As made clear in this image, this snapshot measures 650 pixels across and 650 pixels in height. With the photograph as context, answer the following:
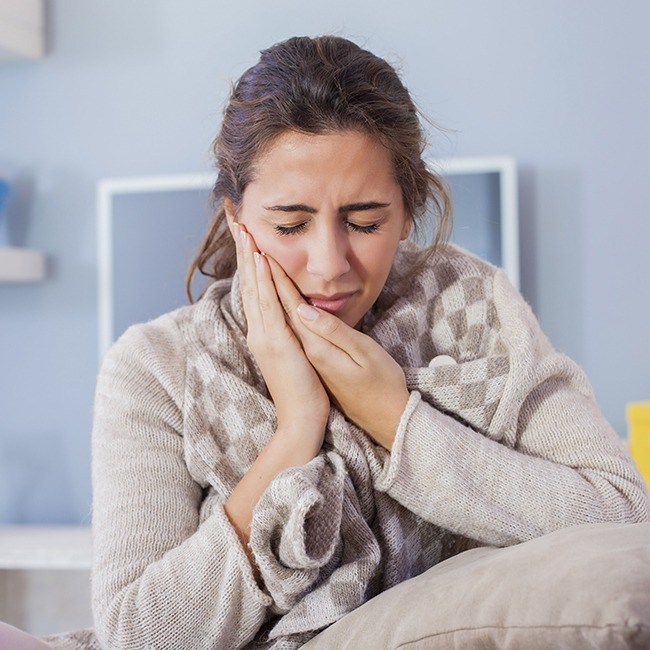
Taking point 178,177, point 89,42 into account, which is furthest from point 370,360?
point 89,42

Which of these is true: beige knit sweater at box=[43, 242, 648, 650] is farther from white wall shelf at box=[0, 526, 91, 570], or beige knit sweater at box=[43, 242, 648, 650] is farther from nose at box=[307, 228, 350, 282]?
white wall shelf at box=[0, 526, 91, 570]

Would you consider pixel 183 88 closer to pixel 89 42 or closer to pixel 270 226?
pixel 89 42

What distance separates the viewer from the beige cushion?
675 millimetres

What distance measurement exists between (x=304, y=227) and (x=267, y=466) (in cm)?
30

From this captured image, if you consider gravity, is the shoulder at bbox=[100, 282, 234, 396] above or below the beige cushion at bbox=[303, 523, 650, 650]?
above

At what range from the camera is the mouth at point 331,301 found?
1.32 m

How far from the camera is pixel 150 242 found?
3.12m

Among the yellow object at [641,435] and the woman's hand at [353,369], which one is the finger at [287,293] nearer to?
the woman's hand at [353,369]

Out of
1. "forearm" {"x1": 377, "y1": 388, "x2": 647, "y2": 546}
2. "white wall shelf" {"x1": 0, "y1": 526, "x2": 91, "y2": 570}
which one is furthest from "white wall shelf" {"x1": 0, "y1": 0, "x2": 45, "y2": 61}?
"forearm" {"x1": 377, "y1": 388, "x2": 647, "y2": 546}

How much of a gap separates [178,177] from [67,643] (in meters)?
1.96

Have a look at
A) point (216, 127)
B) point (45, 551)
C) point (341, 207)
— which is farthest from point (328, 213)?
point (216, 127)

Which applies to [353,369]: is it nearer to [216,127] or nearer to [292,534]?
[292,534]

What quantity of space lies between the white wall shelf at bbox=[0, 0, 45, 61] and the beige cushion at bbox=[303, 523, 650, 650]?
2670 millimetres

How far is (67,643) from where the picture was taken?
1.26 m
